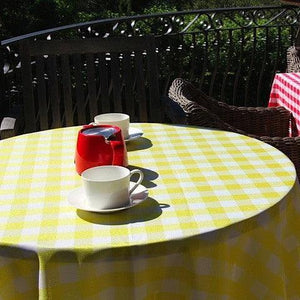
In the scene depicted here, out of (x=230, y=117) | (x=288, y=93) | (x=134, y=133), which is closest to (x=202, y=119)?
(x=134, y=133)

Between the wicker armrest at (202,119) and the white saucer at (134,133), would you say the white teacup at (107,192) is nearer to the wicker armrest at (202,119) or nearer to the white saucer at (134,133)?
the white saucer at (134,133)

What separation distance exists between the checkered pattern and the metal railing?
19.7 inches

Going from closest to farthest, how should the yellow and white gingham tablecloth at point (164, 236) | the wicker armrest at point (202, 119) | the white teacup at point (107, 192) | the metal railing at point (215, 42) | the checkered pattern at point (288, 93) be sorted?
the yellow and white gingham tablecloth at point (164, 236) < the white teacup at point (107, 192) < the wicker armrest at point (202, 119) < the checkered pattern at point (288, 93) < the metal railing at point (215, 42)

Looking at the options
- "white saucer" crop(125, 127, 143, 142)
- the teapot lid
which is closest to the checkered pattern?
"white saucer" crop(125, 127, 143, 142)

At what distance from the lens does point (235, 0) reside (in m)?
12.8

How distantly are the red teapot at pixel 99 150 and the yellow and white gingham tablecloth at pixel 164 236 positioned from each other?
8 cm

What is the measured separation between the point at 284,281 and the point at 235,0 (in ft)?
38.5

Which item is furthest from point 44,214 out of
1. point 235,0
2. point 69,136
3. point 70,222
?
point 235,0

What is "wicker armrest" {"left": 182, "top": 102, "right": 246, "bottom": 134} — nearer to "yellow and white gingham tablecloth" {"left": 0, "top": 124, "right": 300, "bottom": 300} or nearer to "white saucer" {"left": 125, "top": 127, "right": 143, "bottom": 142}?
"white saucer" {"left": 125, "top": 127, "right": 143, "bottom": 142}

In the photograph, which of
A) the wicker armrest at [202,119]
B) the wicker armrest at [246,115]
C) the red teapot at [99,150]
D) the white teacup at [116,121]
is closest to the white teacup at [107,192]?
the red teapot at [99,150]

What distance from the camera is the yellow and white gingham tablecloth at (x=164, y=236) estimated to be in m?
1.39

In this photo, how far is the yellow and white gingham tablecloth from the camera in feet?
4.55

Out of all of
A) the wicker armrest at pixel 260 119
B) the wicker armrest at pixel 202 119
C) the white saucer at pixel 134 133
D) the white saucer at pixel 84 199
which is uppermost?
the white saucer at pixel 84 199

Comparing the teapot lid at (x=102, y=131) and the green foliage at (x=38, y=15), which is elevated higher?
the teapot lid at (x=102, y=131)
